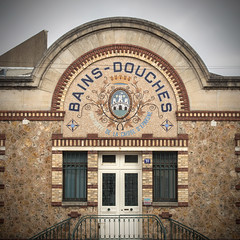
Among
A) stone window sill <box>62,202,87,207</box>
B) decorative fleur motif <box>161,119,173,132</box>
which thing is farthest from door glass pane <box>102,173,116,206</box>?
decorative fleur motif <box>161,119,173,132</box>

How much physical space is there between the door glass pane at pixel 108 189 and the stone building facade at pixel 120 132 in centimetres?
A: 4

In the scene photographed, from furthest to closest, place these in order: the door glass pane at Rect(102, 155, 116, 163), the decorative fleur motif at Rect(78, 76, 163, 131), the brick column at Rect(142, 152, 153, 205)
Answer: the door glass pane at Rect(102, 155, 116, 163) → the decorative fleur motif at Rect(78, 76, 163, 131) → the brick column at Rect(142, 152, 153, 205)

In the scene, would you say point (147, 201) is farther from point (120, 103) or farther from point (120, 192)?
point (120, 103)

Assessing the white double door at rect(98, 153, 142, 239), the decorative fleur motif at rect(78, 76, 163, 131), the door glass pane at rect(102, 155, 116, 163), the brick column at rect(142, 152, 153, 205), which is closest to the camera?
the brick column at rect(142, 152, 153, 205)

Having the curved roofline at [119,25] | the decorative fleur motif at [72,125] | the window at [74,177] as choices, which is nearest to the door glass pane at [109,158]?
the window at [74,177]

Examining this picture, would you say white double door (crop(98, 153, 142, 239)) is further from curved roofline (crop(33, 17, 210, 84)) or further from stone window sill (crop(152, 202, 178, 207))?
curved roofline (crop(33, 17, 210, 84))

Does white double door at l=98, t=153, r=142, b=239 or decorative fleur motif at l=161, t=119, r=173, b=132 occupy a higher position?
decorative fleur motif at l=161, t=119, r=173, b=132

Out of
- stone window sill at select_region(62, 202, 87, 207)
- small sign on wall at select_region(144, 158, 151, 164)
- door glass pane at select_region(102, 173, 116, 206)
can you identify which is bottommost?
stone window sill at select_region(62, 202, 87, 207)

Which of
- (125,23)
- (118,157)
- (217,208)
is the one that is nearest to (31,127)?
(118,157)

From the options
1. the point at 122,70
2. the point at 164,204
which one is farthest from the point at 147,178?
the point at 122,70

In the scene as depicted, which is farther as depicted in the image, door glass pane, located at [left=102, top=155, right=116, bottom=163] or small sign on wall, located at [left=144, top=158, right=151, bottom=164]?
door glass pane, located at [left=102, top=155, right=116, bottom=163]

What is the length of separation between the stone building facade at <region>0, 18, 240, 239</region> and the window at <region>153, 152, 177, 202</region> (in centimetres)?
4

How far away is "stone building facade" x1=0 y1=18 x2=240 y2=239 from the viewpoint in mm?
12000

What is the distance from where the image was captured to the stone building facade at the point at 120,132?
39.4 ft
